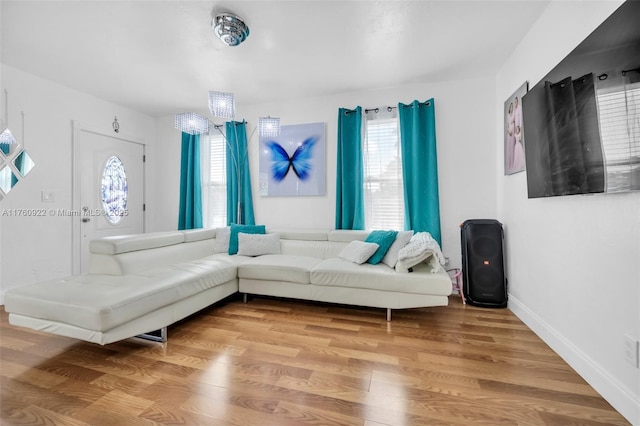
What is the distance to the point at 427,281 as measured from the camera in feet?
7.90

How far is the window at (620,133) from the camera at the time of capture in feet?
4.00

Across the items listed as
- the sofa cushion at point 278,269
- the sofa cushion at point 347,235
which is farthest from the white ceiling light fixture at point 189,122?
the sofa cushion at point 347,235

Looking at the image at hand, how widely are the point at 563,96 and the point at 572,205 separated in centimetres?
68

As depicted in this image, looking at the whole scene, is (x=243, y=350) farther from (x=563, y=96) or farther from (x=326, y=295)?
(x=563, y=96)

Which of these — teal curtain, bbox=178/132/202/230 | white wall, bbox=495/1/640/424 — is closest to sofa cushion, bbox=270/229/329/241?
teal curtain, bbox=178/132/202/230

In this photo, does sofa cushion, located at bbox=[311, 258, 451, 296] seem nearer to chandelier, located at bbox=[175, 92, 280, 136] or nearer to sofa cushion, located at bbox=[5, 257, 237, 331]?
sofa cushion, located at bbox=[5, 257, 237, 331]

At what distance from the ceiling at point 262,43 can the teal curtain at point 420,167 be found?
40cm

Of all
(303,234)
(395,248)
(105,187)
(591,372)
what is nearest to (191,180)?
(105,187)

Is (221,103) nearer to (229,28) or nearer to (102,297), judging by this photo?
(229,28)

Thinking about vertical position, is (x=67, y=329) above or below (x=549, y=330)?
above

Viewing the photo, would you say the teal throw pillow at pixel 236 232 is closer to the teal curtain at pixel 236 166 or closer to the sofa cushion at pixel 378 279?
the teal curtain at pixel 236 166

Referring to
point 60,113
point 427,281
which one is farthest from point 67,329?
point 60,113

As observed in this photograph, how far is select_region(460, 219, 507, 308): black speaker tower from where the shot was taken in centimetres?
277

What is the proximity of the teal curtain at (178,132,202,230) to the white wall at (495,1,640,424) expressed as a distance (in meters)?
4.08
